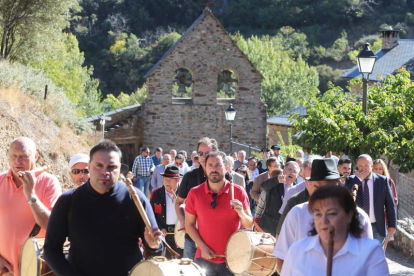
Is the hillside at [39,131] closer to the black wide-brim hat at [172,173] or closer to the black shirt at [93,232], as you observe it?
the black wide-brim hat at [172,173]

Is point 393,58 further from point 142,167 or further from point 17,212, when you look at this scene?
point 17,212

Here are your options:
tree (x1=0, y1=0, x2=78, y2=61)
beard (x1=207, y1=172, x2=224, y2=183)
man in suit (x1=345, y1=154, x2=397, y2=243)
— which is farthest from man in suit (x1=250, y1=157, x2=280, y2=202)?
tree (x1=0, y1=0, x2=78, y2=61)

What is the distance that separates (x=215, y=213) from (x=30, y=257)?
7.41ft

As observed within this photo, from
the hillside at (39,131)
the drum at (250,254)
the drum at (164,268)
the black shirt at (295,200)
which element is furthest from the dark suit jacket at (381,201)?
the hillside at (39,131)

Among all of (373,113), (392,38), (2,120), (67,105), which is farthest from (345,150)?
(392,38)

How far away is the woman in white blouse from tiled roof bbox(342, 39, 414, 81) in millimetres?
45731

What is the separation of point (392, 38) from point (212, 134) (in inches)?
798

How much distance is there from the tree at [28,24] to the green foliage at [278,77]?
47256 mm

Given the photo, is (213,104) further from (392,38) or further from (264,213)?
(264,213)

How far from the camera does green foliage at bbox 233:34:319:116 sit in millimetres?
82188

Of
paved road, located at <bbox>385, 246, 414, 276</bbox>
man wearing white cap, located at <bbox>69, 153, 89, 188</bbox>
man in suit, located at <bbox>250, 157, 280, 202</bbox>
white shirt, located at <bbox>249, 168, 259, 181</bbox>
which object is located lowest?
paved road, located at <bbox>385, 246, 414, 276</bbox>

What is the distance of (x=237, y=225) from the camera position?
8.53 metres

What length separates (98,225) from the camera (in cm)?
591

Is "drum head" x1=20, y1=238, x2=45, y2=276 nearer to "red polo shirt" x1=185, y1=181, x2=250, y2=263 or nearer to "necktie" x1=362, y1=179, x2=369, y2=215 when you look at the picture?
"red polo shirt" x1=185, y1=181, x2=250, y2=263
